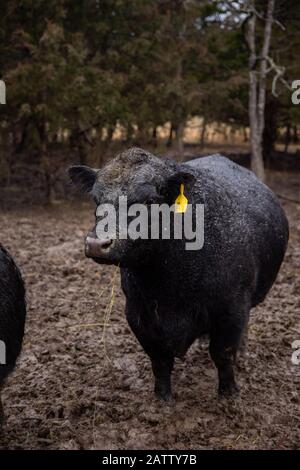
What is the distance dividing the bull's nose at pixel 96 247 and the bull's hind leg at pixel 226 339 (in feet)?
3.96

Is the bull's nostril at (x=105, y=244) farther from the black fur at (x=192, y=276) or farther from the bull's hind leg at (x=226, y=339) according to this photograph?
the bull's hind leg at (x=226, y=339)

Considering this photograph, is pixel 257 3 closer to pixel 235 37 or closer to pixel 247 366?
pixel 235 37

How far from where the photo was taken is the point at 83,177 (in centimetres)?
392

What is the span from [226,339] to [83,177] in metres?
1.59

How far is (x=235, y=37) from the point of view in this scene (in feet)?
61.2

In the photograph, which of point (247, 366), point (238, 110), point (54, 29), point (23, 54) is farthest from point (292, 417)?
point (238, 110)

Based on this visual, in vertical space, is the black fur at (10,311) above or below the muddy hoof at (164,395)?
above

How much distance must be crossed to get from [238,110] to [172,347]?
1663 centimetres

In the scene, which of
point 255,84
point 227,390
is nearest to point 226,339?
point 227,390

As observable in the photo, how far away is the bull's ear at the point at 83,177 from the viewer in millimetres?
3879

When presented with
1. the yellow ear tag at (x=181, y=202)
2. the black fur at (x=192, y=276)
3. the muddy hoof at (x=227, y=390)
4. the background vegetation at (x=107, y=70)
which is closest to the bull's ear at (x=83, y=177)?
the black fur at (x=192, y=276)

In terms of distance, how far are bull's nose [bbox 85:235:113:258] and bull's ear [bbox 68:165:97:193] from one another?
2.49ft

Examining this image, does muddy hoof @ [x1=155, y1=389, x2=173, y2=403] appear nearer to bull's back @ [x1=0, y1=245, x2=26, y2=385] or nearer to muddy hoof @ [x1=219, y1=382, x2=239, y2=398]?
muddy hoof @ [x1=219, y1=382, x2=239, y2=398]

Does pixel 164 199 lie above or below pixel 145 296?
above
